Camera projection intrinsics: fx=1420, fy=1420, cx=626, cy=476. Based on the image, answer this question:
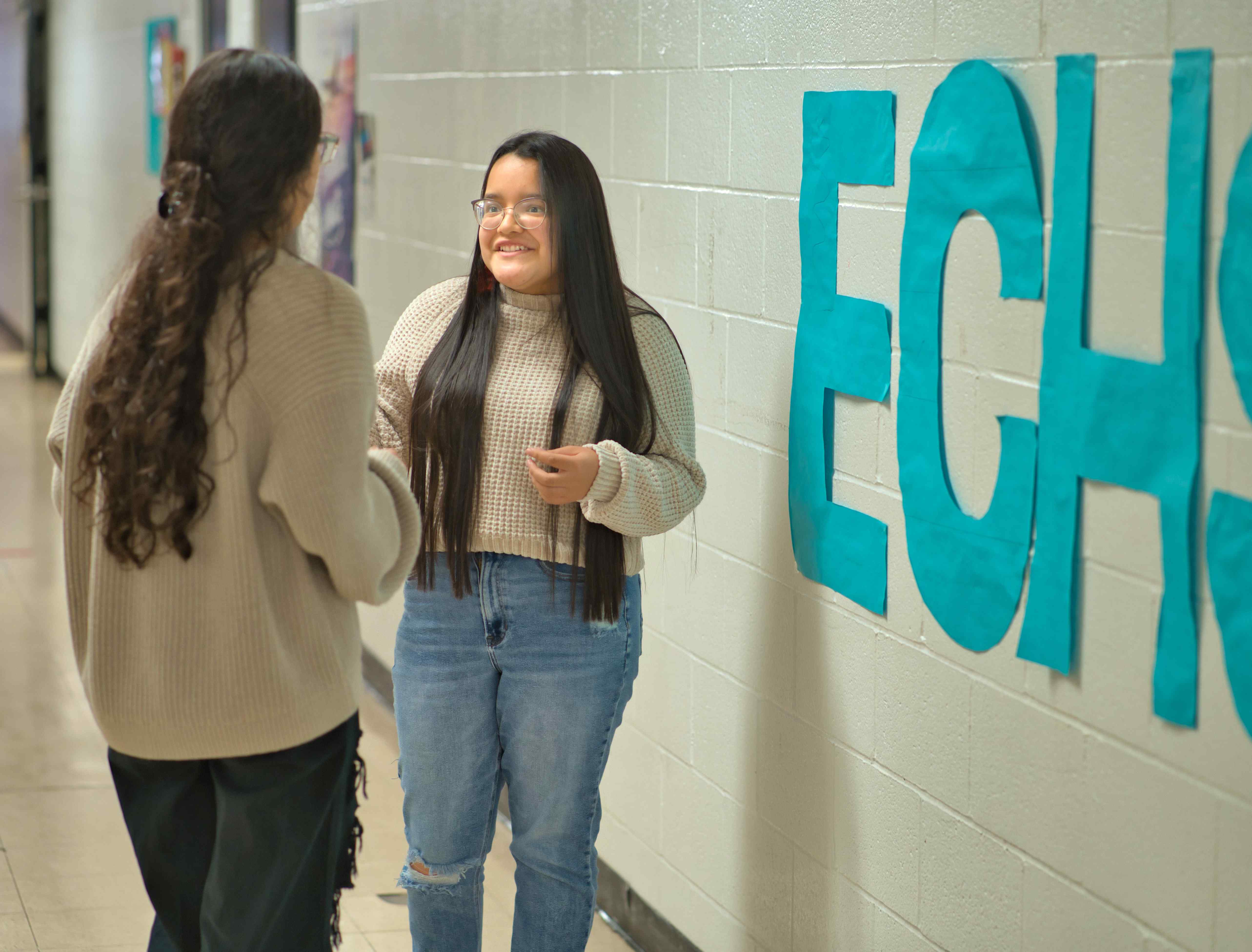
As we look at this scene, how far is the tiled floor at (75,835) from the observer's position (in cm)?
294

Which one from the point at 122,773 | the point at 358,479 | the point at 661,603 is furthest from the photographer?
the point at 661,603

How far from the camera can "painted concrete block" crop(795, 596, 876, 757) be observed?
220cm

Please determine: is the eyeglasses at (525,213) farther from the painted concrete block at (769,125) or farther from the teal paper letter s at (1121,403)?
the teal paper letter s at (1121,403)

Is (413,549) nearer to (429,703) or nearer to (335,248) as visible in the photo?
(429,703)

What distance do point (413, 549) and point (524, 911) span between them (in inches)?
32.0

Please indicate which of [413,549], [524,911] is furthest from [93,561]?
[524,911]

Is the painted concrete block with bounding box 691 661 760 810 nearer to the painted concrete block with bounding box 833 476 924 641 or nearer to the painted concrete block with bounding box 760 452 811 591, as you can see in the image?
the painted concrete block with bounding box 760 452 811 591

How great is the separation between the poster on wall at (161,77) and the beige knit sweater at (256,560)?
5.86 m

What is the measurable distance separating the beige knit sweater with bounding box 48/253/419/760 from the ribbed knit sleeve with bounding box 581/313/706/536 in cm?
49

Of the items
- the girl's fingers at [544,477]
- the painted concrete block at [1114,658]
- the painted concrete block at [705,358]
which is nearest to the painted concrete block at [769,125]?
the painted concrete block at [705,358]

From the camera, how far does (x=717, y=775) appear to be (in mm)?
2660

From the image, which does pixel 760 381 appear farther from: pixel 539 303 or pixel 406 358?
pixel 406 358

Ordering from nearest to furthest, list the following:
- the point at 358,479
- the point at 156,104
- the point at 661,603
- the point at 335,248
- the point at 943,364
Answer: the point at 358,479 < the point at 943,364 < the point at 661,603 < the point at 335,248 < the point at 156,104

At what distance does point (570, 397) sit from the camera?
7.17ft
